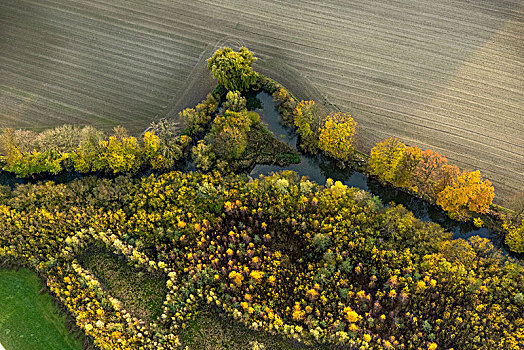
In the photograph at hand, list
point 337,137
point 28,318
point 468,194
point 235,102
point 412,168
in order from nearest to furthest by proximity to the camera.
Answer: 1. point 468,194
2. point 28,318
3. point 412,168
4. point 337,137
5. point 235,102

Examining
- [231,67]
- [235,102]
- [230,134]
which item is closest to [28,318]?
[230,134]

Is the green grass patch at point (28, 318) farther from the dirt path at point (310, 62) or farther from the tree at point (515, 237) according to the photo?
the tree at point (515, 237)

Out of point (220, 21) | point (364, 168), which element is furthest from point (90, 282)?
point (220, 21)

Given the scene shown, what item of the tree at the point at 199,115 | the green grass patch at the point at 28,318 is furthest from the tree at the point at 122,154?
the green grass patch at the point at 28,318

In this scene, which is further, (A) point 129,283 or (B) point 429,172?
(B) point 429,172

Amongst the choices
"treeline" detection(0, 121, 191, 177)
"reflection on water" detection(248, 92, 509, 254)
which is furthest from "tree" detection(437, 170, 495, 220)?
"treeline" detection(0, 121, 191, 177)

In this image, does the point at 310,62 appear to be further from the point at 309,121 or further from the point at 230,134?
the point at 230,134
